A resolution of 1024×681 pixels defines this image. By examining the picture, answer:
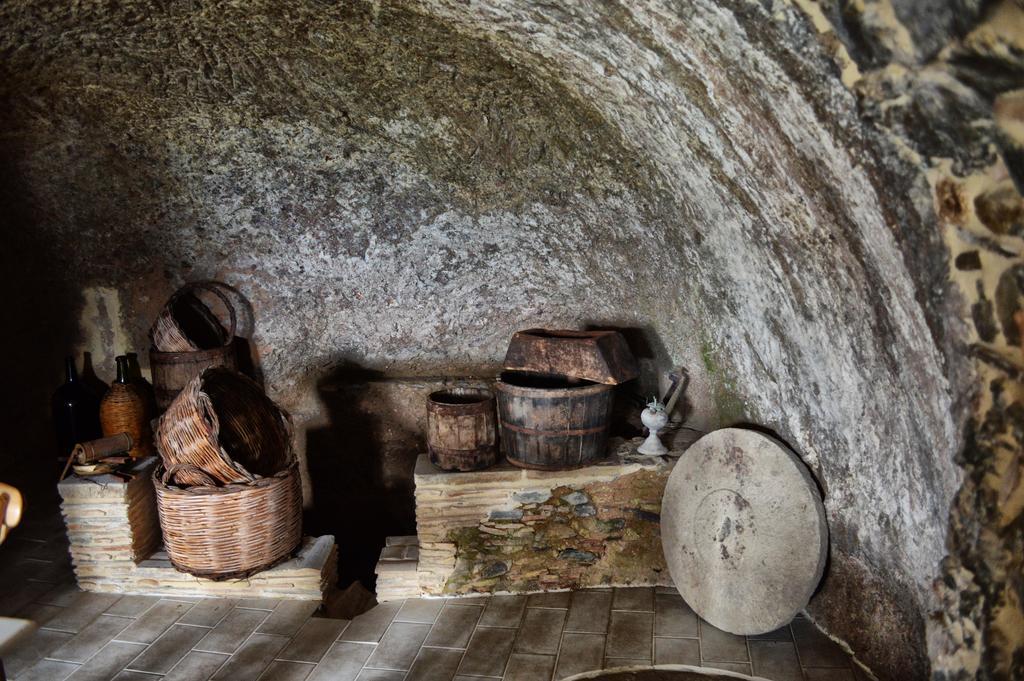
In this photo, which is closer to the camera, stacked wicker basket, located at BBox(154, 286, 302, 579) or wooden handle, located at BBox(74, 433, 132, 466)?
stacked wicker basket, located at BBox(154, 286, 302, 579)

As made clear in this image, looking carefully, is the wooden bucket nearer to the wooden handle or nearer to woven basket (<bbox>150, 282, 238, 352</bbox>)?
woven basket (<bbox>150, 282, 238, 352</bbox>)

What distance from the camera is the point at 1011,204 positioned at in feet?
5.12

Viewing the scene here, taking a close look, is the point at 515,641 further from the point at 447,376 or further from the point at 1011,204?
the point at 1011,204

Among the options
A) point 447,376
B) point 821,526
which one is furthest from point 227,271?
point 821,526

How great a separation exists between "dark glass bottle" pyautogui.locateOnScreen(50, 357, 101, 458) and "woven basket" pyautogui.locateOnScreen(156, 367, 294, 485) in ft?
3.25

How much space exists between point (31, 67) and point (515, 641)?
2949 millimetres

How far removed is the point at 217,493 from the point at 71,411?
1444 millimetres

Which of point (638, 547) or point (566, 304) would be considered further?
point (566, 304)

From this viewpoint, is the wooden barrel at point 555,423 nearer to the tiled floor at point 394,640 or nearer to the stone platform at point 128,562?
the tiled floor at point 394,640

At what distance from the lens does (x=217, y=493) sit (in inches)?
128

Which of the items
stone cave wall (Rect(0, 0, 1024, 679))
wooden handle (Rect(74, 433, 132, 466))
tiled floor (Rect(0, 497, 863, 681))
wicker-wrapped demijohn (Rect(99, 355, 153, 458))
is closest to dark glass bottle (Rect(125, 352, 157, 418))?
wicker-wrapped demijohn (Rect(99, 355, 153, 458))

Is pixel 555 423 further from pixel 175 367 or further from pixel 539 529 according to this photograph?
pixel 175 367

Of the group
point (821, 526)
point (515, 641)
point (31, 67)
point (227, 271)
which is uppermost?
point (31, 67)

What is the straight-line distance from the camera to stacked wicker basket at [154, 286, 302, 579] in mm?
3256
